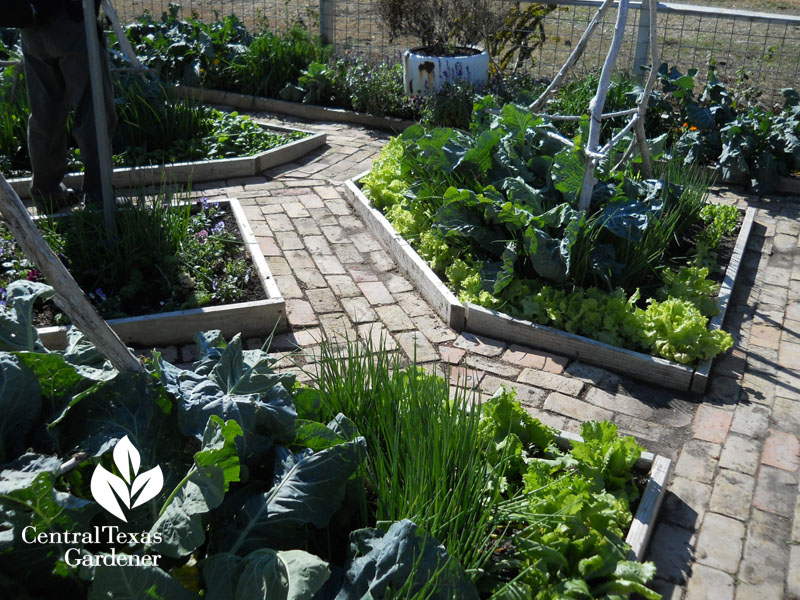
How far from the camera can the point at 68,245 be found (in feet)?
14.7

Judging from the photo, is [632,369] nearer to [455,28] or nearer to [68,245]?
[68,245]

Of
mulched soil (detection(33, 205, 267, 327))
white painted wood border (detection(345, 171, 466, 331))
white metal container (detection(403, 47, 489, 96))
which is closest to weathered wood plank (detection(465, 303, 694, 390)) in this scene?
white painted wood border (detection(345, 171, 466, 331))

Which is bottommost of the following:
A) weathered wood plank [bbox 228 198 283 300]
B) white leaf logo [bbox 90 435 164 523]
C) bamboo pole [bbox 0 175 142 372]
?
weathered wood plank [bbox 228 198 283 300]

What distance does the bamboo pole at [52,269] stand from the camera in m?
2.26

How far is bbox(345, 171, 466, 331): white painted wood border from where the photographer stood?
462 centimetres

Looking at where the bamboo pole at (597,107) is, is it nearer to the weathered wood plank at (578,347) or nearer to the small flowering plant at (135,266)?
the weathered wood plank at (578,347)

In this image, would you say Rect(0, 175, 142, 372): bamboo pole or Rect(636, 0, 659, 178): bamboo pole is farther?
Rect(636, 0, 659, 178): bamboo pole

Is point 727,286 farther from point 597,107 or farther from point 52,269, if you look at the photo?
point 52,269

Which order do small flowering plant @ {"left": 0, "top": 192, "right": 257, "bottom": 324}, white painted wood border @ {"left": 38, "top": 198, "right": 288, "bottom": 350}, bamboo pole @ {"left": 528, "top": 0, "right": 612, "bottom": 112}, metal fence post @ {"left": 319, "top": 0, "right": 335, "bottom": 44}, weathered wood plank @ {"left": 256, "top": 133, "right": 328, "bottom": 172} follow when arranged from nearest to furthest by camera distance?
white painted wood border @ {"left": 38, "top": 198, "right": 288, "bottom": 350} → small flowering plant @ {"left": 0, "top": 192, "right": 257, "bottom": 324} → bamboo pole @ {"left": 528, "top": 0, "right": 612, "bottom": 112} → weathered wood plank @ {"left": 256, "top": 133, "right": 328, "bottom": 172} → metal fence post @ {"left": 319, "top": 0, "right": 335, "bottom": 44}

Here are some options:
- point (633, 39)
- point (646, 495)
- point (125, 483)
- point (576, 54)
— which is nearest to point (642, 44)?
point (633, 39)

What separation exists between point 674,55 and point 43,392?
33.4 ft

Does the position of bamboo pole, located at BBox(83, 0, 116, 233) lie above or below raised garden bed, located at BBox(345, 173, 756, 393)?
above

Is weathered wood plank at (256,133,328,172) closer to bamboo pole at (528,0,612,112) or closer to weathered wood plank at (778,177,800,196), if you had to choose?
bamboo pole at (528,0,612,112)

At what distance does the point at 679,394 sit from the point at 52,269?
10.4 ft
